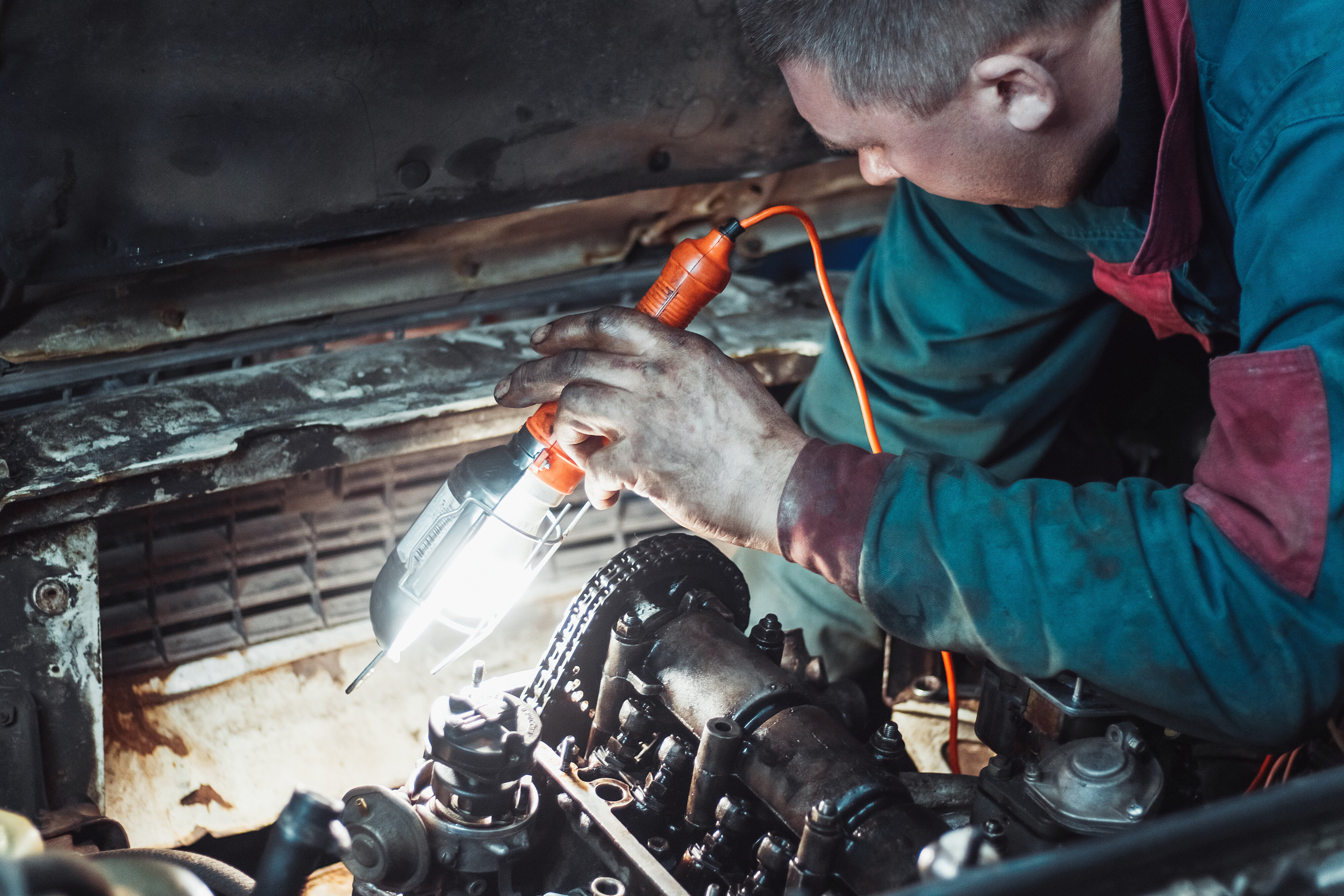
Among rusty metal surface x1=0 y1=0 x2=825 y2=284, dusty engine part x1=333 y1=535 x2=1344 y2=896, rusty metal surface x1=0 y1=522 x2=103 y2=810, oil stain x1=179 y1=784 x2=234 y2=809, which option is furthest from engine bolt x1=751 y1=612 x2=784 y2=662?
oil stain x1=179 y1=784 x2=234 y2=809

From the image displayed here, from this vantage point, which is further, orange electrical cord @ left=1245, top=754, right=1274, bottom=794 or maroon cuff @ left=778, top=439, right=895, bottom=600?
orange electrical cord @ left=1245, top=754, right=1274, bottom=794

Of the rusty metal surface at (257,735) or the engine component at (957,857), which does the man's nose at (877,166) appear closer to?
the engine component at (957,857)

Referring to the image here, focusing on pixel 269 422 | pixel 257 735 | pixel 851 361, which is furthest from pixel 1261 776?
pixel 257 735

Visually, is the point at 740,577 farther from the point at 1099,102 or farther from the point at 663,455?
the point at 1099,102

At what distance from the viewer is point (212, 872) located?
1439 mm

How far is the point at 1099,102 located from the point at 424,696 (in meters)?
1.80

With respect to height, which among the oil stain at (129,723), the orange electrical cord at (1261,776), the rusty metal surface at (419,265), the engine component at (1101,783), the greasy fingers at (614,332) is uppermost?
the greasy fingers at (614,332)

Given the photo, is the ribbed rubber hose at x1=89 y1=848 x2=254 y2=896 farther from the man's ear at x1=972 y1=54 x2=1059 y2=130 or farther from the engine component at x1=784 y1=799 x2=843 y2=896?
the man's ear at x1=972 y1=54 x2=1059 y2=130

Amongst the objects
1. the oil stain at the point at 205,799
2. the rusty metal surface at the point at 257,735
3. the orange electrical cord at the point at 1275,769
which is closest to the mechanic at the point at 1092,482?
the orange electrical cord at the point at 1275,769

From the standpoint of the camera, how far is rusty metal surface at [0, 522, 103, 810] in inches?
72.3

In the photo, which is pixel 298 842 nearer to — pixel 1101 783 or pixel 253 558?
pixel 1101 783

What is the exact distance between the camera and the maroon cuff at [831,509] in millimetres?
1321

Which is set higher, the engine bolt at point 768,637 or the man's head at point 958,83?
the man's head at point 958,83

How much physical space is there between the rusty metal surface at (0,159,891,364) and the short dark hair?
0.99 meters
